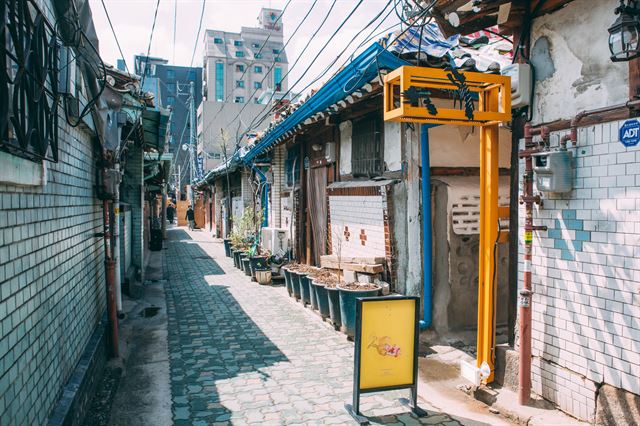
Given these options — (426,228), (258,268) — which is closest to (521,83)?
(426,228)

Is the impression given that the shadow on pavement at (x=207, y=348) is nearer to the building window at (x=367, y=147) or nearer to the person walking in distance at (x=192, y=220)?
the building window at (x=367, y=147)

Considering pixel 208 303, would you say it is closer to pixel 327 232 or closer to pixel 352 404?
pixel 327 232

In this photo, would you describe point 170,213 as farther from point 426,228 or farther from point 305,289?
point 426,228

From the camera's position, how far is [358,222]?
9477 mm

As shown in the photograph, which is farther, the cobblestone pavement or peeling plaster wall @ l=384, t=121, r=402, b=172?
peeling plaster wall @ l=384, t=121, r=402, b=172

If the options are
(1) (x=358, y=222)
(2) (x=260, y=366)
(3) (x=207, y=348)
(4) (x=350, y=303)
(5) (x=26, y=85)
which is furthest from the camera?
(1) (x=358, y=222)

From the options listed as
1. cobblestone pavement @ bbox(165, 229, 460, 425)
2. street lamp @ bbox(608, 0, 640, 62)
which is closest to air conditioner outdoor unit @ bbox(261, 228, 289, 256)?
cobblestone pavement @ bbox(165, 229, 460, 425)

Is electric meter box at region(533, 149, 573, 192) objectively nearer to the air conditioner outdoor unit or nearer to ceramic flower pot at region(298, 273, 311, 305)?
ceramic flower pot at region(298, 273, 311, 305)

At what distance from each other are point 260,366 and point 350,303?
6.19ft

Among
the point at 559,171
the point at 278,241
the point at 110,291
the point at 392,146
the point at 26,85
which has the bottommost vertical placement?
the point at 110,291

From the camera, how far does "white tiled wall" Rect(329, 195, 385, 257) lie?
8539 mm

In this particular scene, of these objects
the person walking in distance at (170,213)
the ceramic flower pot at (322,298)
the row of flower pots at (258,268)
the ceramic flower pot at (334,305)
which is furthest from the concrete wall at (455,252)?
the person walking in distance at (170,213)

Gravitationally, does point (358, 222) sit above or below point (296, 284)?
above

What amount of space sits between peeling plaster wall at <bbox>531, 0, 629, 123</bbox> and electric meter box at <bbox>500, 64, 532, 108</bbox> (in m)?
0.10
